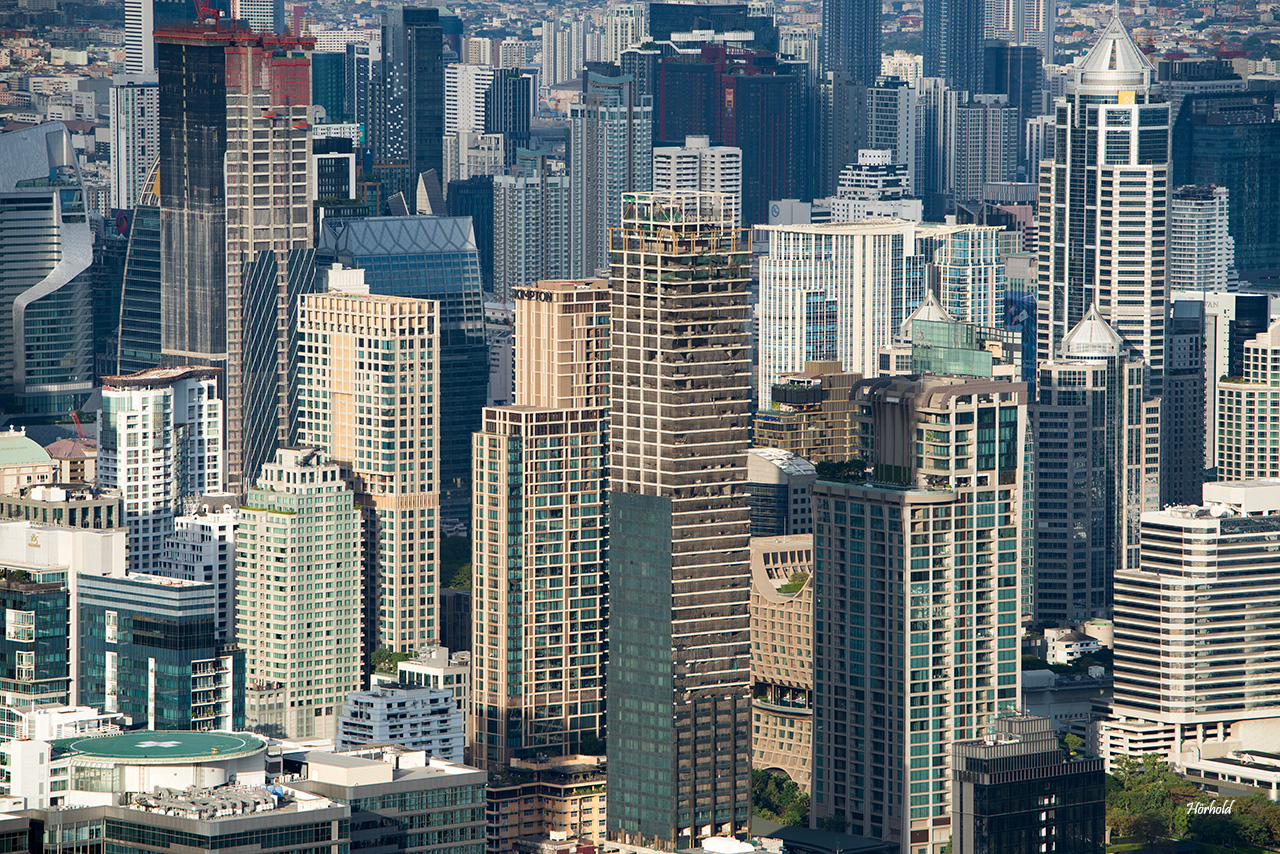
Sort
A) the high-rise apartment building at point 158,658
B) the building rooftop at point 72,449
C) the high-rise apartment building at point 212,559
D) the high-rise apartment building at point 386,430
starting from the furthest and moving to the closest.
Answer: the building rooftop at point 72,449 → the high-rise apartment building at point 386,430 → the high-rise apartment building at point 212,559 → the high-rise apartment building at point 158,658

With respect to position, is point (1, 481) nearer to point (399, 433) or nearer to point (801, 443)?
point (399, 433)

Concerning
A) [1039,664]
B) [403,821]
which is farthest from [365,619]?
[403,821]

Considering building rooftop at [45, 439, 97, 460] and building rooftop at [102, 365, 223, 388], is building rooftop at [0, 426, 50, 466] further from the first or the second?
building rooftop at [102, 365, 223, 388]

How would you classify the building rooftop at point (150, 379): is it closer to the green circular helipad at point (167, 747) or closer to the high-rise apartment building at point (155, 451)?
the high-rise apartment building at point (155, 451)

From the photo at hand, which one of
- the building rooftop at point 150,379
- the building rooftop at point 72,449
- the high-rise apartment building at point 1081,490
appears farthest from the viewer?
the high-rise apartment building at point 1081,490

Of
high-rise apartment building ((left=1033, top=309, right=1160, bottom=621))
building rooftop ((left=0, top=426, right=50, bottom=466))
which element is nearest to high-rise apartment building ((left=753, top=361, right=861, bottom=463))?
high-rise apartment building ((left=1033, top=309, right=1160, bottom=621))

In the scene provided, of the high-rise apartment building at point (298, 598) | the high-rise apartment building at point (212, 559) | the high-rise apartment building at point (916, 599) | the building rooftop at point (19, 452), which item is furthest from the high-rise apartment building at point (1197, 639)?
the building rooftop at point (19, 452)
